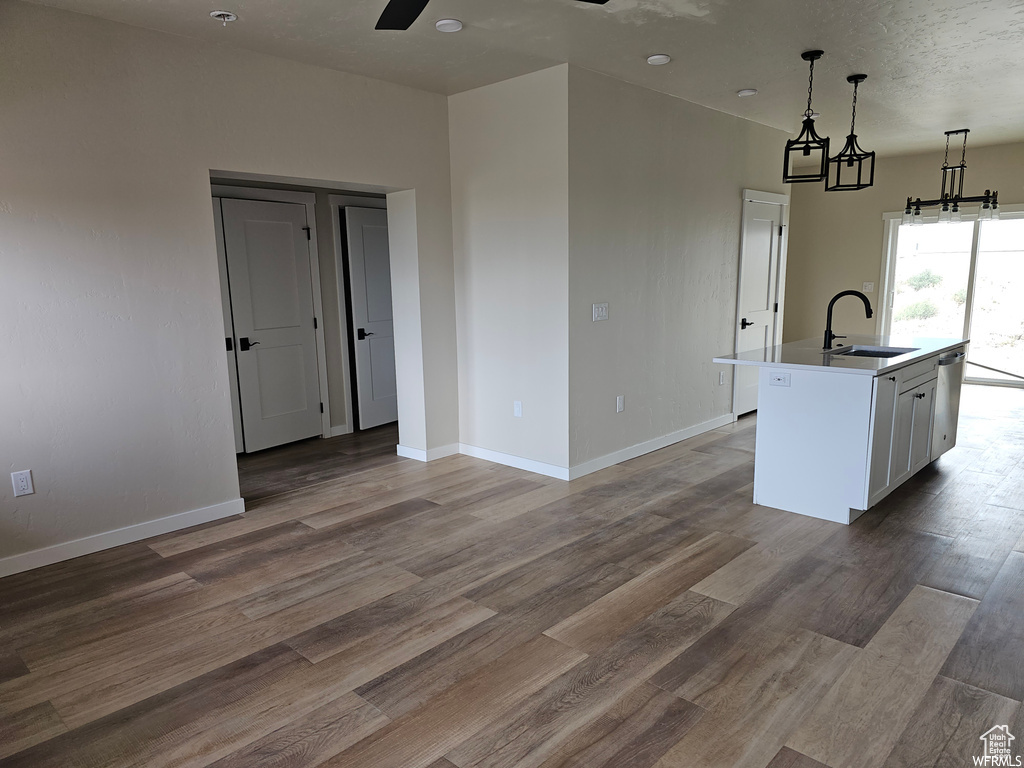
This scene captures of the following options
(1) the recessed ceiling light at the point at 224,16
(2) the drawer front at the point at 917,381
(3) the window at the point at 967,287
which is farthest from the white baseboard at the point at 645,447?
(3) the window at the point at 967,287

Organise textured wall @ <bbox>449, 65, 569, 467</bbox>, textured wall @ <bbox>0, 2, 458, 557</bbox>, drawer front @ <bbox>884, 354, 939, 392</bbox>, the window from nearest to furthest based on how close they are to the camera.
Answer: textured wall @ <bbox>0, 2, 458, 557</bbox> → drawer front @ <bbox>884, 354, 939, 392</bbox> → textured wall @ <bbox>449, 65, 569, 467</bbox> → the window

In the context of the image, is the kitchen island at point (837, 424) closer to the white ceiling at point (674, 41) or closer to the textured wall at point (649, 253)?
the textured wall at point (649, 253)

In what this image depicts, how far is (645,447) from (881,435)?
182cm

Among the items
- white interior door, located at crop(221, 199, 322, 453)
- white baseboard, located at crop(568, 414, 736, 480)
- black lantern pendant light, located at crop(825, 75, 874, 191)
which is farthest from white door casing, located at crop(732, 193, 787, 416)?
white interior door, located at crop(221, 199, 322, 453)

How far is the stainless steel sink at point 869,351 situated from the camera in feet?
13.7

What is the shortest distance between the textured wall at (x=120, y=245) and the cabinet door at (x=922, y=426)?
3938 millimetres

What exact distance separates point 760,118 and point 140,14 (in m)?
4.68

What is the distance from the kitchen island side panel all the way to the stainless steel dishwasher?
48.8 inches

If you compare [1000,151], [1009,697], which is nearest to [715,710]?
[1009,697]

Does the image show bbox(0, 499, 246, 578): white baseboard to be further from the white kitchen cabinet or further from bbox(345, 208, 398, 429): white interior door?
the white kitchen cabinet

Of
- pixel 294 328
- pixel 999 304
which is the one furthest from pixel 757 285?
pixel 294 328

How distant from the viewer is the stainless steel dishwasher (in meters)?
4.39

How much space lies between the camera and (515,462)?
4.84 metres

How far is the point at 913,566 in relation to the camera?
314 cm
